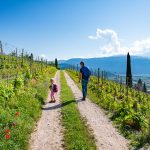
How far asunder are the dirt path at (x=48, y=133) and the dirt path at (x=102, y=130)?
140 cm

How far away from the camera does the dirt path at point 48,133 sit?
35.0 ft

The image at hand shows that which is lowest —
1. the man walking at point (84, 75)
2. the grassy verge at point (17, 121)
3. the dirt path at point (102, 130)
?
the dirt path at point (102, 130)

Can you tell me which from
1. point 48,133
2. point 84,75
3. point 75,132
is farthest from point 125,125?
point 84,75

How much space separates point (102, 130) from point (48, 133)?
7.52 ft

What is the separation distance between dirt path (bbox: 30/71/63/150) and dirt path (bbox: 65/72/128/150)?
4.59 ft

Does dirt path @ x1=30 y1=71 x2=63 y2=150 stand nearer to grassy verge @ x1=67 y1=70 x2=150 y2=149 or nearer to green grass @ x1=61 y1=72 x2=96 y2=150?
green grass @ x1=61 y1=72 x2=96 y2=150

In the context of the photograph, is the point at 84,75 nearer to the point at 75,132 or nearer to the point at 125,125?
the point at 125,125

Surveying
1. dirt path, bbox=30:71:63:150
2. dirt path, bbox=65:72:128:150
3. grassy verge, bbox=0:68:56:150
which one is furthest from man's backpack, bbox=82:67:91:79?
grassy verge, bbox=0:68:56:150

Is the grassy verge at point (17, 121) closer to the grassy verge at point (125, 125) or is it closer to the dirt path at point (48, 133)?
the dirt path at point (48, 133)

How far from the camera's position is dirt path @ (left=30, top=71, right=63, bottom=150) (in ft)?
35.0

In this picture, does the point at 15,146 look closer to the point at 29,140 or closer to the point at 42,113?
the point at 29,140

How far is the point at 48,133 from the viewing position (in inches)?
483

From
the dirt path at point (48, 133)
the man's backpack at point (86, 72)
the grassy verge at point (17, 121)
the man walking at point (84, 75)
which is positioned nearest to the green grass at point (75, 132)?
the dirt path at point (48, 133)

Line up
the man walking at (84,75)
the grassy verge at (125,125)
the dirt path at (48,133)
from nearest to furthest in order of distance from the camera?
the dirt path at (48,133)
the grassy verge at (125,125)
the man walking at (84,75)
